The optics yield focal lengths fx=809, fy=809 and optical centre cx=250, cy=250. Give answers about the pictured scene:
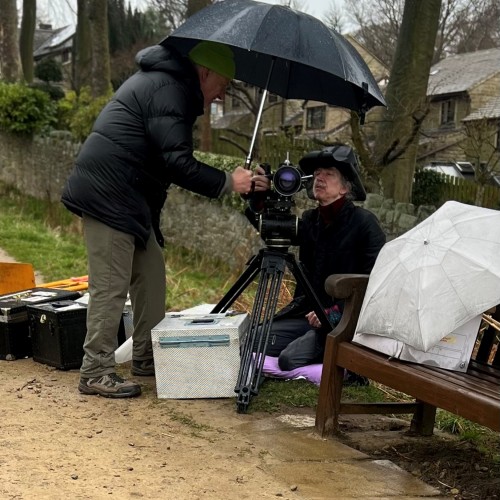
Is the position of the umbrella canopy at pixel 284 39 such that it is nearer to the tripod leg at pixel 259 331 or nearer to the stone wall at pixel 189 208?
the tripod leg at pixel 259 331

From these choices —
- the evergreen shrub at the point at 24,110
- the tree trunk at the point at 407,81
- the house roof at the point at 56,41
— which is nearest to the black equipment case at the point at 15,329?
the tree trunk at the point at 407,81

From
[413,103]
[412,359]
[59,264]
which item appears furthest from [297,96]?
[413,103]

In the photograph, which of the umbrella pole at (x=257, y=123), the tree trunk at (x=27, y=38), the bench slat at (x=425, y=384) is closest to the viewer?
the bench slat at (x=425, y=384)

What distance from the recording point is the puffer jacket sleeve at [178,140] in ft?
14.1

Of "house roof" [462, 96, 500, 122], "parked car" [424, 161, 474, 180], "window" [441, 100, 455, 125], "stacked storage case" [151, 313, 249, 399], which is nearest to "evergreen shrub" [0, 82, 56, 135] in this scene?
"parked car" [424, 161, 474, 180]

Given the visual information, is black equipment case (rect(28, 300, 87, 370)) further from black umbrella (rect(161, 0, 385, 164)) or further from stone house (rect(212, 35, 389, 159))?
stone house (rect(212, 35, 389, 159))

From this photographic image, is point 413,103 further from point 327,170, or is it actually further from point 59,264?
point 327,170

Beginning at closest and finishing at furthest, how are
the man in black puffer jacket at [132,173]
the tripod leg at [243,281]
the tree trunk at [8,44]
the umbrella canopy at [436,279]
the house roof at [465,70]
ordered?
the umbrella canopy at [436,279] → the man in black puffer jacket at [132,173] → the tripod leg at [243,281] → the tree trunk at [8,44] → the house roof at [465,70]

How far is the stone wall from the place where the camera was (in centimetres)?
908

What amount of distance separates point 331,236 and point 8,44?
2046cm

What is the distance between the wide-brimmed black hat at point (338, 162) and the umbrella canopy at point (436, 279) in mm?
1154

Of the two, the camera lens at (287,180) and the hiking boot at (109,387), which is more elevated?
the camera lens at (287,180)

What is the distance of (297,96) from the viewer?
5.13 metres

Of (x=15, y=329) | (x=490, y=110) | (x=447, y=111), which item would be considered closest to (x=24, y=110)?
(x=15, y=329)
